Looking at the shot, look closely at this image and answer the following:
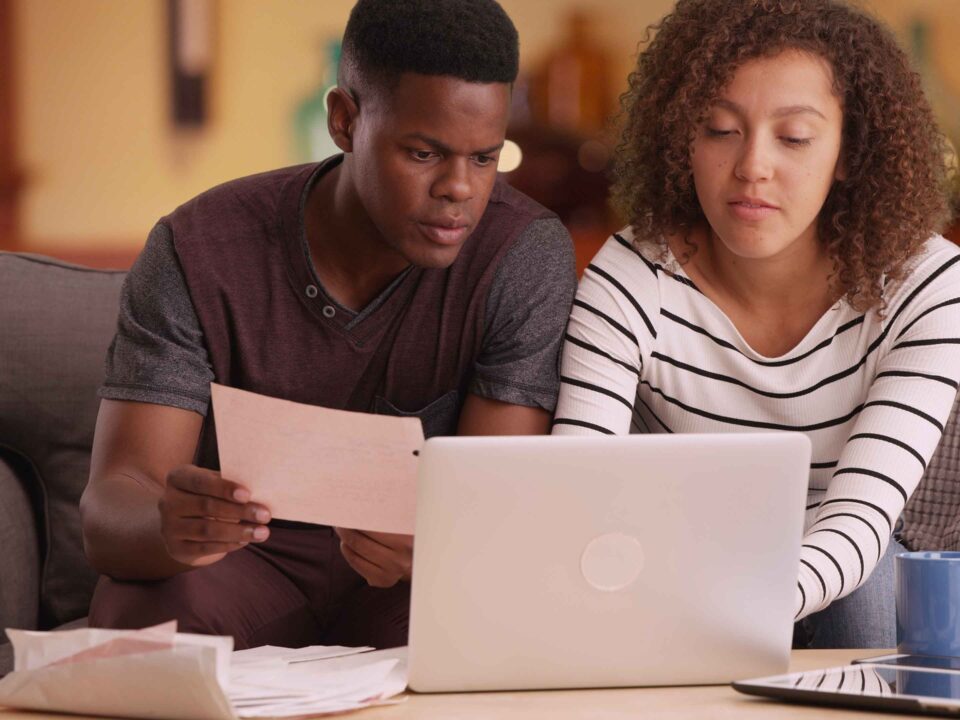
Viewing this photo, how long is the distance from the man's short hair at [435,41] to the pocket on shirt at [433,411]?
399 millimetres

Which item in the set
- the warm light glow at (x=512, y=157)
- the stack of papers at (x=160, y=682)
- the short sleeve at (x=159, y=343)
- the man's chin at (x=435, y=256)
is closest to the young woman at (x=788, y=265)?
the man's chin at (x=435, y=256)

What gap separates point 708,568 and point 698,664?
3.4 inches

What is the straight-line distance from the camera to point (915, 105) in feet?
5.22

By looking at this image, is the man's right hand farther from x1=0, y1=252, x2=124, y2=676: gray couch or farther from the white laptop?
x1=0, y1=252, x2=124, y2=676: gray couch

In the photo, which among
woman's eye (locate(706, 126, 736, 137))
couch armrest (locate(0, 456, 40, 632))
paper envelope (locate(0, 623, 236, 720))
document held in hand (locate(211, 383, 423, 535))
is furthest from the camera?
couch armrest (locate(0, 456, 40, 632))

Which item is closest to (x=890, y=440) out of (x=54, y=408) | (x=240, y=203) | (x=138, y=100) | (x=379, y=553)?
(x=379, y=553)

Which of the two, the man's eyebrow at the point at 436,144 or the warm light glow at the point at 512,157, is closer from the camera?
the man's eyebrow at the point at 436,144

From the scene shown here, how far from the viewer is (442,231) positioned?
1457 millimetres

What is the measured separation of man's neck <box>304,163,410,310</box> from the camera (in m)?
1.56

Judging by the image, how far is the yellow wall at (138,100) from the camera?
3053mm

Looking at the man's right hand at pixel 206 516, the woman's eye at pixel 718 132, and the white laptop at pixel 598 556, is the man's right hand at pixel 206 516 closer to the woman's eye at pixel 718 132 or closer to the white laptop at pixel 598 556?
the white laptop at pixel 598 556

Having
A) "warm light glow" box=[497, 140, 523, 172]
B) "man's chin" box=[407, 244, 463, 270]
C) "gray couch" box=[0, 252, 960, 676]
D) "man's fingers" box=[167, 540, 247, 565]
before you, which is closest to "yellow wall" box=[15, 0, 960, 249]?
"warm light glow" box=[497, 140, 523, 172]

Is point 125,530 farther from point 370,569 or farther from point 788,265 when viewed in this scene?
point 788,265

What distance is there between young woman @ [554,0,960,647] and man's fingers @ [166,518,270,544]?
20.5 inches
